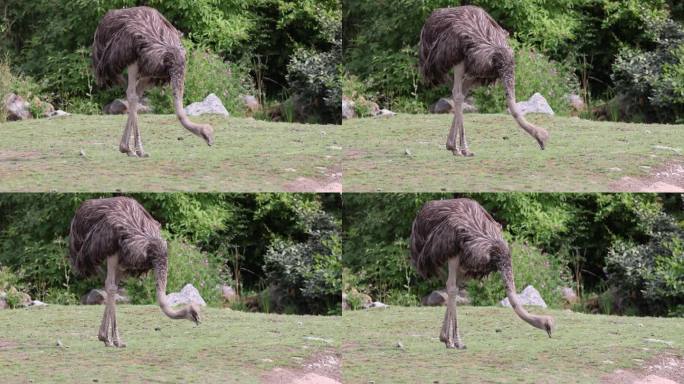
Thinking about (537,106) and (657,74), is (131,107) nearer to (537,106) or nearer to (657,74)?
(537,106)

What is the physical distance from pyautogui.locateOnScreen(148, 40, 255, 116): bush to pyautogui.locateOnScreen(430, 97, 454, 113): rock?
173 cm

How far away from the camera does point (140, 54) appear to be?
14.3m

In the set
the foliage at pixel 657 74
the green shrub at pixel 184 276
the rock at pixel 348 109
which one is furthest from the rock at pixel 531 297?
the green shrub at pixel 184 276

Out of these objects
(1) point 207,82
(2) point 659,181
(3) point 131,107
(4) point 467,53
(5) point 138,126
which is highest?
(4) point 467,53

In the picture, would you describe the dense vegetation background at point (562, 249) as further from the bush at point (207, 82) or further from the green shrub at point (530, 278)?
the bush at point (207, 82)

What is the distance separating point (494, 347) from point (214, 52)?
3.77 meters

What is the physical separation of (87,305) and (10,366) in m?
1.93

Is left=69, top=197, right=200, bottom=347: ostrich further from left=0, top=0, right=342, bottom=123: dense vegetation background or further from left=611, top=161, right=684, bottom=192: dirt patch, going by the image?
left=611, top=161, right=684, bottom=192: dirt patch

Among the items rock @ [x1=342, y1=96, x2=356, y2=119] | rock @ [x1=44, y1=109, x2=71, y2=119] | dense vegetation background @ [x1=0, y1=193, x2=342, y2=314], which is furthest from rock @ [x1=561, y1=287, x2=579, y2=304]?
rock @ [x1=44, y1=109, x2=71, y2=119]

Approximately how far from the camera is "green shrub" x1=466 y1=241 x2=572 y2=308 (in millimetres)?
16188

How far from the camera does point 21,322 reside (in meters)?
15.5

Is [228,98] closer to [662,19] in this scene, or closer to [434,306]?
[434,306]

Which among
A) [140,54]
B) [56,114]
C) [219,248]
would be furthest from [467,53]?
[56,114]

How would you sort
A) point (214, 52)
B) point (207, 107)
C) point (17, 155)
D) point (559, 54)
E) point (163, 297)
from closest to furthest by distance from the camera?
1. point (163, 297)
2. point (17, 155)
3. point (214, 52)
4. point (207, 107)
5. point (559, 54)
